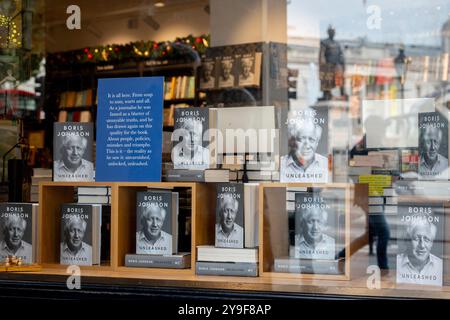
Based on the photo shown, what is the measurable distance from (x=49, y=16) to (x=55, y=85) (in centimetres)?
292

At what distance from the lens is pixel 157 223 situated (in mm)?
3758

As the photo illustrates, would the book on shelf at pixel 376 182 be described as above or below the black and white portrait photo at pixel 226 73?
below

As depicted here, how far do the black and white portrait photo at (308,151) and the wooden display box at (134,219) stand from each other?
44 centimetres

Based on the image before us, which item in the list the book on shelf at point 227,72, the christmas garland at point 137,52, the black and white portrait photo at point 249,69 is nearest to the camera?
the black and white portrait photo at point 249,69

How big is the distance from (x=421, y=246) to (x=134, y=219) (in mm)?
1507

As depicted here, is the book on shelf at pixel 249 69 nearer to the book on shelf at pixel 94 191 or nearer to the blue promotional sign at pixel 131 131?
the blue promotional sign at pixel 131 131

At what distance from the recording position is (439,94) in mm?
4184

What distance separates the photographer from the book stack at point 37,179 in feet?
13.2

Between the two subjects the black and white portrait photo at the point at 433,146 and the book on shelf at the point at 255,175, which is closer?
the black and white portrait photo at the point at 433,146

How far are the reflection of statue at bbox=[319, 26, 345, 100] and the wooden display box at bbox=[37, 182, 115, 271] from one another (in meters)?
2.73

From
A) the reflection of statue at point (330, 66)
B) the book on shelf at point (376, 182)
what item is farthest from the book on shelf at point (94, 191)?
the reflection of statue at point (330, 66)

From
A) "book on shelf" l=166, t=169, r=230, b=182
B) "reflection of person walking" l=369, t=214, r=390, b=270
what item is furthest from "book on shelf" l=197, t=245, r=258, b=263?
"reflection of person walking" l=369, t=214, r=390, b=270
